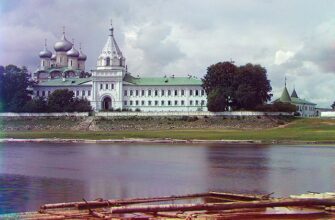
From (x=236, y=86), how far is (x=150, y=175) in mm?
80569

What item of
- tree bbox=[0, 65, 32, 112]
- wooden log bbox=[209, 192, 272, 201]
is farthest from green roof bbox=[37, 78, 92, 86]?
wooden log bbox=[209, 192, 272, 201]

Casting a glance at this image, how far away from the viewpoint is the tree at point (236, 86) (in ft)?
378

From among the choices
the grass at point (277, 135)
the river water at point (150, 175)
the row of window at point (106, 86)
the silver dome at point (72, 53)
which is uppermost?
the silver dome at point (72, 53)

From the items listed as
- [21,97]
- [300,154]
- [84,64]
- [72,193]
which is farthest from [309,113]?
[72,193]

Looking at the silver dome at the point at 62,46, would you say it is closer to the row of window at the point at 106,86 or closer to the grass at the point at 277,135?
the row of window at the point at 106,86

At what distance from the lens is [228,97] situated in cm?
11875

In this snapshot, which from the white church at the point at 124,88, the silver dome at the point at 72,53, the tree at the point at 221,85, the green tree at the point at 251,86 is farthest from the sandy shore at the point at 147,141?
the silver dome at the point at 72,53

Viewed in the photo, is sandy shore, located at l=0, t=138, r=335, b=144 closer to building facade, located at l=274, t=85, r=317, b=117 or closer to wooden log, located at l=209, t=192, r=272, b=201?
wooden log, located at l=209, t=192, r=272, b=201

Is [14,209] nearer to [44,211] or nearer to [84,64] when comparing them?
[44,211]

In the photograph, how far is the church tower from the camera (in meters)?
143

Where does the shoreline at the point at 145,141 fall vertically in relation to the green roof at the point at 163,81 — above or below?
below

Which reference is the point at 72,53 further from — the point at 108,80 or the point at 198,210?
the point at 198,210

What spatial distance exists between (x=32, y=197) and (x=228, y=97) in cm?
9287

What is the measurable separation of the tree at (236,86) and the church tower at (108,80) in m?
29.4
